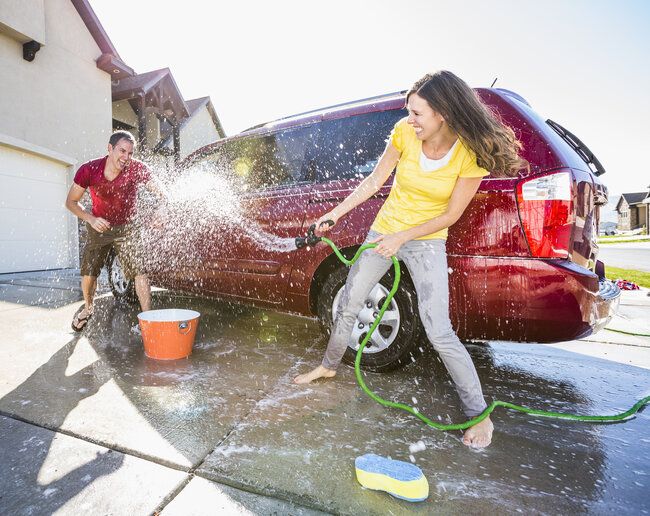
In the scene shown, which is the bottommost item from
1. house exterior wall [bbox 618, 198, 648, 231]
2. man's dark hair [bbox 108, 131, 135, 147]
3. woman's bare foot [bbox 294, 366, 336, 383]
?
woman's bare foot [bbox 294, 366, 336, 383]

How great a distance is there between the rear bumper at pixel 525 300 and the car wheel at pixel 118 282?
375 centimetres

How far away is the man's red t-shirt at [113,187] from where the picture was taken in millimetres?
3248

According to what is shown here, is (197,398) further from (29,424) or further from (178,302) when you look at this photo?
(178,302)

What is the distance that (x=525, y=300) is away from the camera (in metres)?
1.97

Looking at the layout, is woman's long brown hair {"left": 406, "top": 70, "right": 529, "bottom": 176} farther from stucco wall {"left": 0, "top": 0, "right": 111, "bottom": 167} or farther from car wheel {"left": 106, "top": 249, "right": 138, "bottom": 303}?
stucco wall {"left": 0, "top": 0, "right": 111, "bottom": 167}

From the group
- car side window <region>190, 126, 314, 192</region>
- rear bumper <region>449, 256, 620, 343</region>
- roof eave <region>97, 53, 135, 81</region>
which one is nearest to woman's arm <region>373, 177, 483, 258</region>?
rear bumper <region>449, 256, 620, 343</region>

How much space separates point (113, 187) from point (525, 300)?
3.36 metres

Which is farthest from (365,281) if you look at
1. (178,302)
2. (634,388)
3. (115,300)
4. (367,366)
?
(115,300)

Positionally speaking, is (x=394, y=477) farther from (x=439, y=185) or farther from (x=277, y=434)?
(x=439, y=185)

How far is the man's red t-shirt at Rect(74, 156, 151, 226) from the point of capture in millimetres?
3248

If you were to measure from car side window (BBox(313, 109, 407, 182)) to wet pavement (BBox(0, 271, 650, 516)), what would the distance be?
1451 mm

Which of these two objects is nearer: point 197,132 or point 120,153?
point 120,153

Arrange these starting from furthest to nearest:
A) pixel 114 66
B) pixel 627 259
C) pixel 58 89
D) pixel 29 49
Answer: pixel 627 259 → pixel 114 66 → pixel 58 89 → pixel 29 49

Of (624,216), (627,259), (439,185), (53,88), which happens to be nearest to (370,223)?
(439,185)
